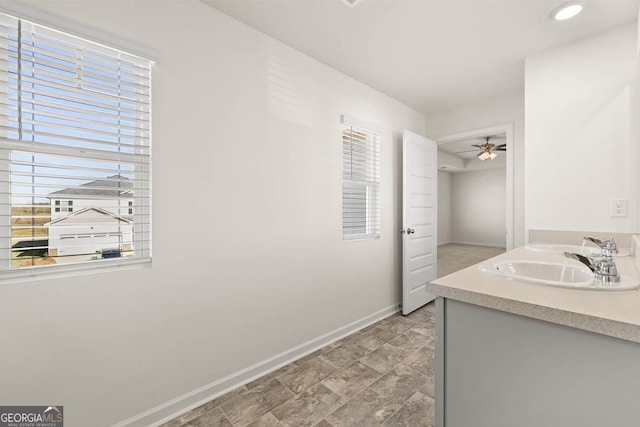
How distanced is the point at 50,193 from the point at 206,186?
2.37 ft

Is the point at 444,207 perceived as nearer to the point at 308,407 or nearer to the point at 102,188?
the point at 308,407

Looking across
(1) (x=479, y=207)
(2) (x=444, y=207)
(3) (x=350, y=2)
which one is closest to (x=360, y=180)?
(3) (x=350, y=2)

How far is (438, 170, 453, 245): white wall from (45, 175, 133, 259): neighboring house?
8.82 metres

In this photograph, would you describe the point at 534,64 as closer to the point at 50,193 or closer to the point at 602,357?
the point at 602,357

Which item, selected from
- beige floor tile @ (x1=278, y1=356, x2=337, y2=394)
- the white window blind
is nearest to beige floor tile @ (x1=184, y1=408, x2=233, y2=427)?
beige floor tile @ (x1=278, y1=356, x2=337, y2=394)

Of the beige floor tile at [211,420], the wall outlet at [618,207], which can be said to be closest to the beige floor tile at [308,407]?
the beige floor tile at [211,420]

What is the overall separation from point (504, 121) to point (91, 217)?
12.7 ft

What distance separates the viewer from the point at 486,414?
3.07ft

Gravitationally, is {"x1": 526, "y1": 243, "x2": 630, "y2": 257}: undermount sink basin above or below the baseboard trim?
above

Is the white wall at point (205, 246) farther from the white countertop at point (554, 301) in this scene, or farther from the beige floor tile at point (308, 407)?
the white countertop at point (554, 301)

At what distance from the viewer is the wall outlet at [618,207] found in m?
1.97

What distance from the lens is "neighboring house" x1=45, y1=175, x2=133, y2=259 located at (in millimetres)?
1305

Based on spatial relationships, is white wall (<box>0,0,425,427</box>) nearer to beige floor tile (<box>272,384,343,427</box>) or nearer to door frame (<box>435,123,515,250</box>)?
beige floor tile (<box>272,384,343,427</box>)

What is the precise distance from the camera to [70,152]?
1.33 meters
